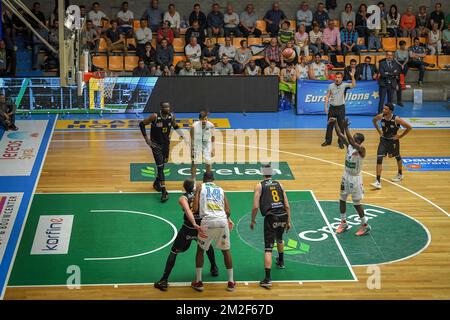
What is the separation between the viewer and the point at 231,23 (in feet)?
90.8

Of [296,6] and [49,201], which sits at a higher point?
[296,6]

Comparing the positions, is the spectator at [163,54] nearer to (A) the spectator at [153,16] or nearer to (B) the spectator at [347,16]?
(A) the spectator at [153,16]

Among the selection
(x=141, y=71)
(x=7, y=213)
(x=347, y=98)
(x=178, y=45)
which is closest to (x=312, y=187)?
(x=7, y=213)

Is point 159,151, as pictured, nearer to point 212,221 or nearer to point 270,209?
point 270,209

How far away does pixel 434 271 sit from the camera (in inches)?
466

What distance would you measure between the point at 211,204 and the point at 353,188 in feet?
11.4

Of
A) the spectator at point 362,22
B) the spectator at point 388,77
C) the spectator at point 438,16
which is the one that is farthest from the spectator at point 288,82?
the spectator at point 438,16

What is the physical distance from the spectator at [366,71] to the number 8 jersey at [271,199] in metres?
14.3

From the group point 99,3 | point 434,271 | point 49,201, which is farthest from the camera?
point 99,3
